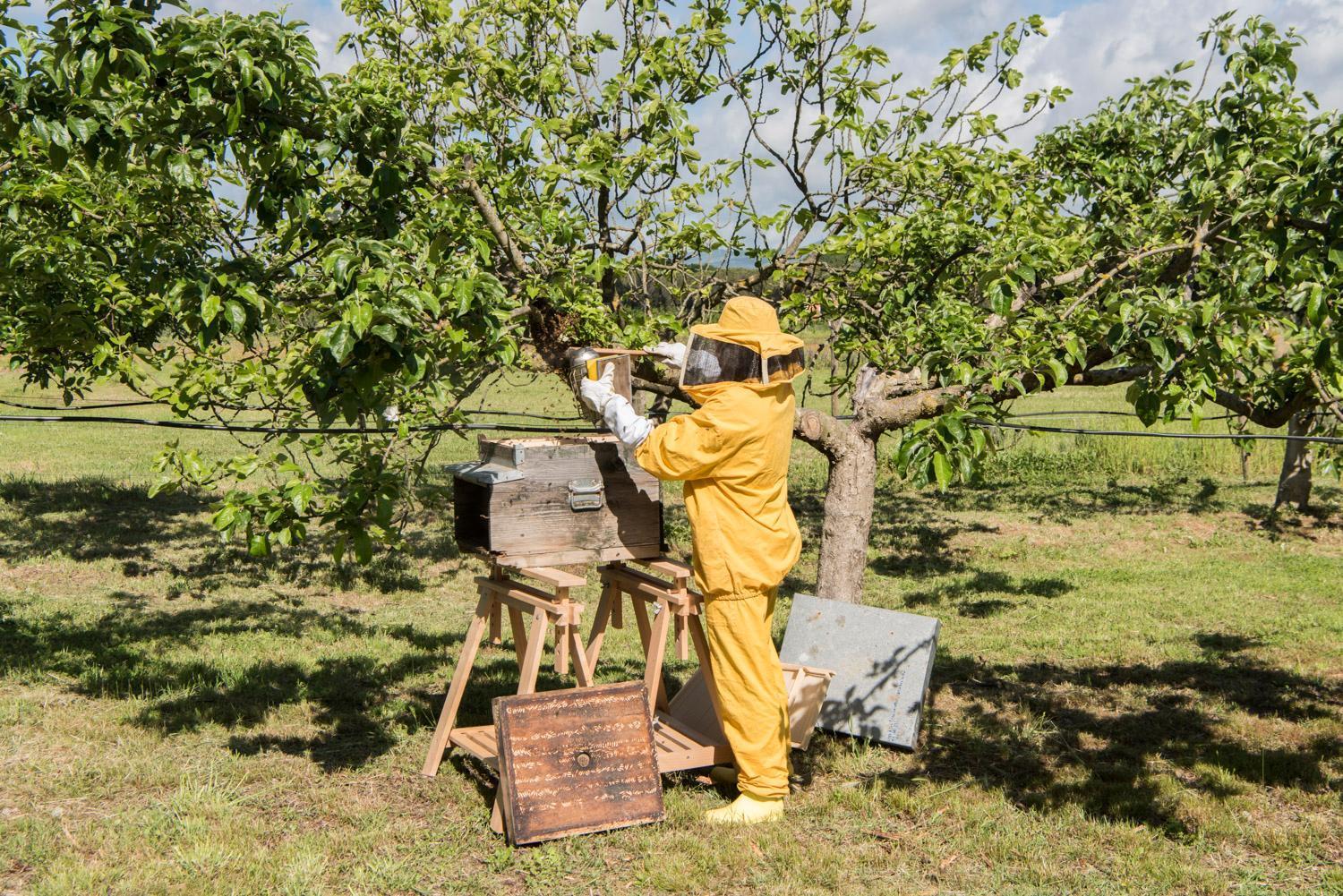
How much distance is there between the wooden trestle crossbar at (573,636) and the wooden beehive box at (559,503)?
0.12 meters

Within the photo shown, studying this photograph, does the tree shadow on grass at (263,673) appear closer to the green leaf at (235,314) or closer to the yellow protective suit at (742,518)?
the yellow protective suit at (742,518)

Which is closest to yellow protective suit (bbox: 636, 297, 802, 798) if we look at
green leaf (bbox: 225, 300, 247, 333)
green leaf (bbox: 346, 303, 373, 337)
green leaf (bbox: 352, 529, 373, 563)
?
green leaf (bbox: 352, 529, 373, 563)

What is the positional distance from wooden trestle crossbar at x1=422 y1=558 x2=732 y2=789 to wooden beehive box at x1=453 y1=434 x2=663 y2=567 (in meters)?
0.12

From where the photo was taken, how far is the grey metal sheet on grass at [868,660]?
5965 millimetres

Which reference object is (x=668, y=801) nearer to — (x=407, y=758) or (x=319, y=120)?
(x=407, y=758)

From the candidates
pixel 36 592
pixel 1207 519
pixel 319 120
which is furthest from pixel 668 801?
pixel 1207 519

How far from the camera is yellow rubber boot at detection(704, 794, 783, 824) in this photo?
16.2ft

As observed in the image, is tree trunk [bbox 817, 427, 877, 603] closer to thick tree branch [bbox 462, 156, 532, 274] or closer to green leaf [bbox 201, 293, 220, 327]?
thick tree branch [bbox 462, 156, 532, 274]

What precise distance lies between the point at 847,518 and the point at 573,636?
236cm

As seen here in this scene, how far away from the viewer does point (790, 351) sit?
4832 mm

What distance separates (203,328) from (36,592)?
641 centimetres

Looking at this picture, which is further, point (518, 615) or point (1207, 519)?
point (1207, 519)

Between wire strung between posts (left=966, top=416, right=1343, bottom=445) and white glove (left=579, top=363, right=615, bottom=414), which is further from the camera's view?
wire strung between posts (left=966, top=416, right=1343, bottom=445)

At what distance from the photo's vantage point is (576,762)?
4.84 metres
